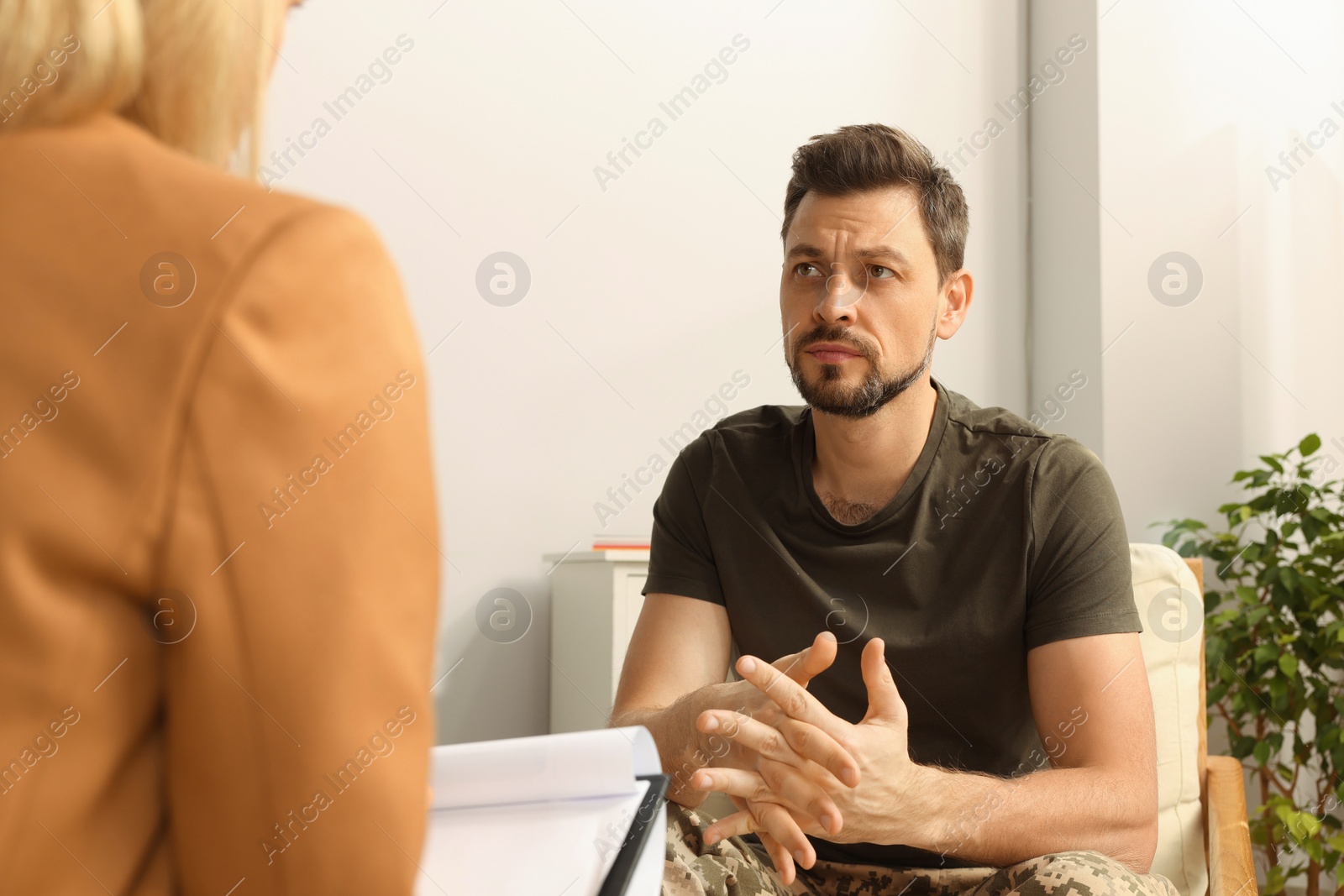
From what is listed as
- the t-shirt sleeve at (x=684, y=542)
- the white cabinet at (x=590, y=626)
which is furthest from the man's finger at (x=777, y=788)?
the white cabinet at (x=590, y=626)

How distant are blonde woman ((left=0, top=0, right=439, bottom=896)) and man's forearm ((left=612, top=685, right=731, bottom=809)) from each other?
81 centimetres

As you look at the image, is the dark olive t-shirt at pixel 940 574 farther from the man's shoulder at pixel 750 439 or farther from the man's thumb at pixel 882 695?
the man's thumb at pixel 882 695

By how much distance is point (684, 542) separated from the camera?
4.99 feet

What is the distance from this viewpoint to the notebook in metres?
0.54

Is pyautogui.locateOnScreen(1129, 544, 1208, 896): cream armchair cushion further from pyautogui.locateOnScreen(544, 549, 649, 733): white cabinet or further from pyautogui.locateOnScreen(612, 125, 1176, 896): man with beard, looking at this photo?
pyautogui.locateOnScreen(544, 549, 649, 733): white cabinet

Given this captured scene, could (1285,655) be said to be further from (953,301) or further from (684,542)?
(684,542)

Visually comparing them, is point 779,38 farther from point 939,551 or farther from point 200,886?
point 200,886

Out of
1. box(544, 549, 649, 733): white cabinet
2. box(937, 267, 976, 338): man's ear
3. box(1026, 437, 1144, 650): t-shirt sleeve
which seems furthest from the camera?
box(544, 549, 649, 733): white cabinet

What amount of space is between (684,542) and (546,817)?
0.96m

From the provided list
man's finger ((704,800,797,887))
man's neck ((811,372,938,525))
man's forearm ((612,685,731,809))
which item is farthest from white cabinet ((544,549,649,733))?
man's finger ((704,800,797,887))


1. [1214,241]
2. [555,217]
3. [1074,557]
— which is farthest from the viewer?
[1214,241]

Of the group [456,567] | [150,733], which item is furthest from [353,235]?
[456,567]

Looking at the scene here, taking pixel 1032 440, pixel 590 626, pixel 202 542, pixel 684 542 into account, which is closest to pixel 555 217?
pixel 590 626

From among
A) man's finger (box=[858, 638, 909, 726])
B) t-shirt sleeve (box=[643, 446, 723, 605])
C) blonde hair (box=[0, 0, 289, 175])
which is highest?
blonde hair (box=[0, 0, 289, 175])
